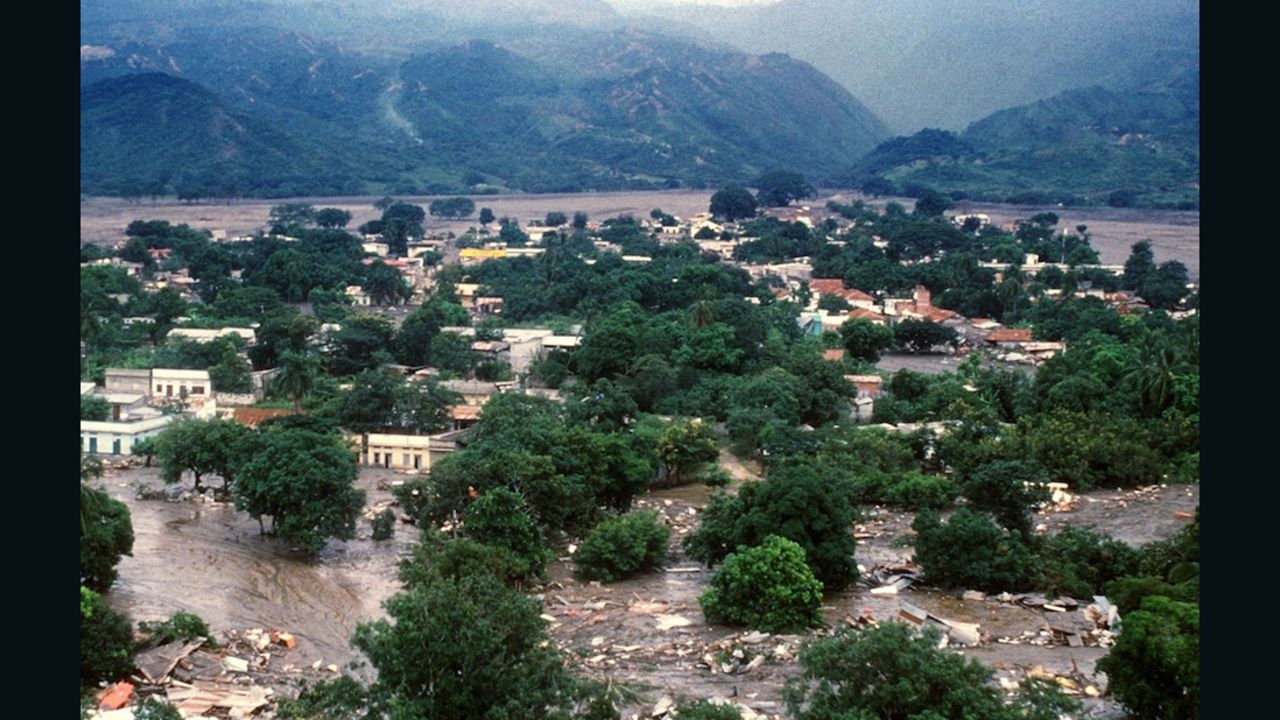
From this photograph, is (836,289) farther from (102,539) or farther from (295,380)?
(102,539)

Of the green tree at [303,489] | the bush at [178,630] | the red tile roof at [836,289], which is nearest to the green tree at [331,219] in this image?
the red tile roof at [836,289]

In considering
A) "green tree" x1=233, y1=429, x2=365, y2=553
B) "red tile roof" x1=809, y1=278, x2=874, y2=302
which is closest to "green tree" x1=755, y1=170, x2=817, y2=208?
"red tile roof" x1=809, y1=278, x2=874, y2=302

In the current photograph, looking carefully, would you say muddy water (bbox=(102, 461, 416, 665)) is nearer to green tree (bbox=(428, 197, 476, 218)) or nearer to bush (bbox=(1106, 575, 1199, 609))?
bush (bbox=(1106, 575, 1199, 609))

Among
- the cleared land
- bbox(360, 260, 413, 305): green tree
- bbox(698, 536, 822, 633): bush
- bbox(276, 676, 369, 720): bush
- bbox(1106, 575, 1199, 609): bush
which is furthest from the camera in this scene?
the cleared land

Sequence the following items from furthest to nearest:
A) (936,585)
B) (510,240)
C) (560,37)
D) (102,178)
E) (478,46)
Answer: (560,37)
(478,46)
(102,178)
(510,240)
(936,585)

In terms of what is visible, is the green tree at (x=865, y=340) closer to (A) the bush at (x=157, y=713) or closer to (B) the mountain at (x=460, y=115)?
(A) the bush at (x=157, y=713)

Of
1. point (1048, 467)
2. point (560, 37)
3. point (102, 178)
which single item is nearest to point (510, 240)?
point (102, 178)

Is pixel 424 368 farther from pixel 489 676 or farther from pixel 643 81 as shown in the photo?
pixel 643 81
